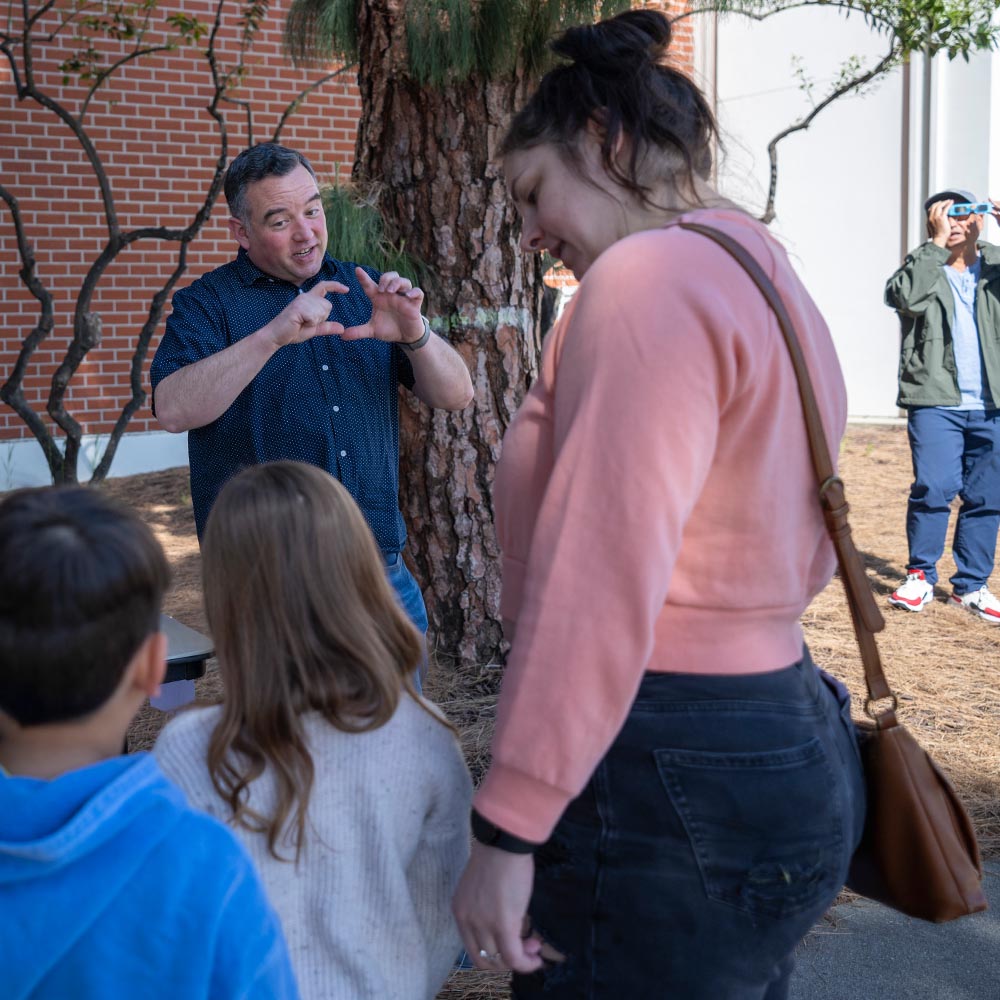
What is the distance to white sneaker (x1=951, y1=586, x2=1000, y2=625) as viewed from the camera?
5828 millimetres

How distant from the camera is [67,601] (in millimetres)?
1279

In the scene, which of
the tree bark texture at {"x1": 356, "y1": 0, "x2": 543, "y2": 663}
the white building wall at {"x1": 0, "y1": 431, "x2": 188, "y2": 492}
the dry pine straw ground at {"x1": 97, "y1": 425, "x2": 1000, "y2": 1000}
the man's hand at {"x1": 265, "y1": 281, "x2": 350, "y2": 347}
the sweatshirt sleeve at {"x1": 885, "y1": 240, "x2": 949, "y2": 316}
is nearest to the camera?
the man's hand at {"x1": 265, "y1": 281, "x2": 350, "y2": 347}

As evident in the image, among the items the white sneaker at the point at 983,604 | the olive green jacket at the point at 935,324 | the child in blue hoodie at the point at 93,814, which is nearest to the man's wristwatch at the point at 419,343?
the child in blue hoodie at the point at 93,814

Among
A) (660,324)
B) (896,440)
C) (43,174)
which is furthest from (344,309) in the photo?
(896,440)

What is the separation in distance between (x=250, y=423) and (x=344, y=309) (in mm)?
371

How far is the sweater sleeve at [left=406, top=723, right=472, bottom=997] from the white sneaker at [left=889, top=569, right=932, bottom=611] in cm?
464

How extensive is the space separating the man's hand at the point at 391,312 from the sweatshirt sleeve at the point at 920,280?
3918 millimetres

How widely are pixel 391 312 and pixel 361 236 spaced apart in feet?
5.43

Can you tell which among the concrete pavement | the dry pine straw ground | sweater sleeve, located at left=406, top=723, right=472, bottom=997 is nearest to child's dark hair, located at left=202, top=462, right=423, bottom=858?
sweater sleeve, located at left=406, top=723, right=472, bottom=997

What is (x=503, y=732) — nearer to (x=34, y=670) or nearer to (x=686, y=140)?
(x=34, y=670)

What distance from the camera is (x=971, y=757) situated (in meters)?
4.15

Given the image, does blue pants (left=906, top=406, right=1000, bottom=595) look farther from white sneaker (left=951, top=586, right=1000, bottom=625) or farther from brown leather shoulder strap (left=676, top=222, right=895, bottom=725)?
brown leather shoulder strap (left=676, top=222, right=895, bottom=725)

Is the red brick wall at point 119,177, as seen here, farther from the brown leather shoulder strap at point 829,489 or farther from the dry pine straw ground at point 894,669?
the brown leather shoulder strap at point 829,489

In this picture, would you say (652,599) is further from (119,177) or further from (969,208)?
(119,177)
